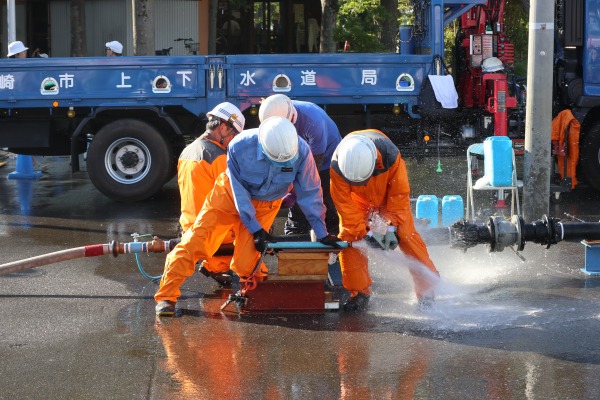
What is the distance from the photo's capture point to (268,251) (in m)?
7.20

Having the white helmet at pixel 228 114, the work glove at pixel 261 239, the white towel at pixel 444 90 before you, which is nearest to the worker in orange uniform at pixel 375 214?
the work glove at pixel 261 239

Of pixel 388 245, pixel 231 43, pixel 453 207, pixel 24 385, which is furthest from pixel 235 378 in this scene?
pixel 231 43

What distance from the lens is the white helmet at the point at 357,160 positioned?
6.93 metres

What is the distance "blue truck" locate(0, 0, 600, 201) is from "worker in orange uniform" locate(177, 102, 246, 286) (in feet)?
13.1

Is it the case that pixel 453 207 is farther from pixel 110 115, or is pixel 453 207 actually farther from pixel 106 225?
pixel 110 115

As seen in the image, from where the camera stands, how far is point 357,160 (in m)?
6.93

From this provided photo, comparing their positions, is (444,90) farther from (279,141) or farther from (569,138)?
(279,141)

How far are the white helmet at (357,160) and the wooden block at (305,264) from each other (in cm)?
65

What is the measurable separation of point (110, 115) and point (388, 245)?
611cm

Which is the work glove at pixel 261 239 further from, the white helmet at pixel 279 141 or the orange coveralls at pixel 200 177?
the orange coveralls at pixel 200 177

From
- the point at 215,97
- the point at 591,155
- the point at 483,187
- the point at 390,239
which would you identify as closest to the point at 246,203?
the point at 390,239

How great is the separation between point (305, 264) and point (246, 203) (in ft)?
2.11

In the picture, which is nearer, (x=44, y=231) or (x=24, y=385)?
(x=24, y=385)

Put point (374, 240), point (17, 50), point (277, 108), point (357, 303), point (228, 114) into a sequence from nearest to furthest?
point (374, 240)
point (357, 303)
point (277, 108)
point (228, 114)
point (17, 50)
